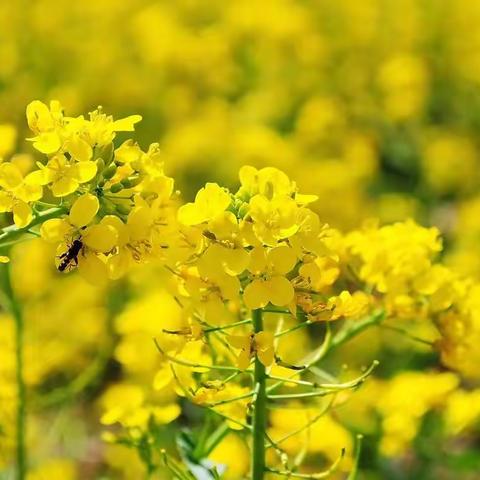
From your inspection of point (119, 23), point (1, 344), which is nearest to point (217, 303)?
point (1, 344)

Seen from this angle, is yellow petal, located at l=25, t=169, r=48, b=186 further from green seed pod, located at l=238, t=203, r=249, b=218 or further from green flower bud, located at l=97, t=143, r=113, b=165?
green seed pod, located at l=238, t=203, r=249, b=218

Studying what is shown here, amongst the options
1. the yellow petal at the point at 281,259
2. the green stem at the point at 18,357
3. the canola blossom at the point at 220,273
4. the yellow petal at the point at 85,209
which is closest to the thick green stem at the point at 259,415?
the canola blossom at the point at 220,273

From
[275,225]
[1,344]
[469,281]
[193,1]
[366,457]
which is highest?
[275,225]

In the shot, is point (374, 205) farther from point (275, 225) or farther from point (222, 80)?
point (275, 225)

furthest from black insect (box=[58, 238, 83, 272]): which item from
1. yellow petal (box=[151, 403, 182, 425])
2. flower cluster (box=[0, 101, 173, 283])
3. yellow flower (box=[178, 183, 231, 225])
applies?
yellow petal (box=[151, 403, 182, 425])

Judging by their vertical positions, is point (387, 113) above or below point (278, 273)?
below

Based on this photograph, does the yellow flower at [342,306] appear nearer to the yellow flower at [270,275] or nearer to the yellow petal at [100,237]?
the yellow flower at [270,275]

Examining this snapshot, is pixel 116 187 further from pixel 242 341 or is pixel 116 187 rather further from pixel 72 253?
pixel 242 341
